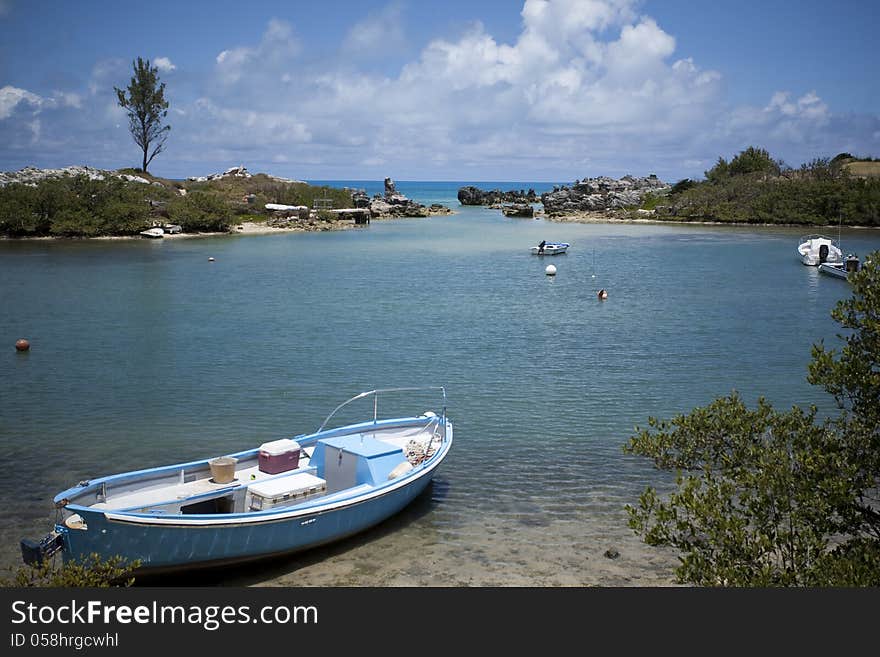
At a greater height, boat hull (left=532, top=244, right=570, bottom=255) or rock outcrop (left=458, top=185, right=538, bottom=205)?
rock outcrop (left=458, top=185, right=538, bottom=205)

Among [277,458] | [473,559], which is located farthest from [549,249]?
[473,559]

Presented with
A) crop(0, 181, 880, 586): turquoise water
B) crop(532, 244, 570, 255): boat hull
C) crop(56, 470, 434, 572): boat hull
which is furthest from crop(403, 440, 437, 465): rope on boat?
→ crop(532, 244, 570, 255): boat hull

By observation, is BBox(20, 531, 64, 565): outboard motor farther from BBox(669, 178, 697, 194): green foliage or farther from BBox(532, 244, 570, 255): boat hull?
BBox(669, 178, 697, 194): green foliage

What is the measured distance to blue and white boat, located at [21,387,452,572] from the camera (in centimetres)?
1385

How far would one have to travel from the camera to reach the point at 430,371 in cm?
3044

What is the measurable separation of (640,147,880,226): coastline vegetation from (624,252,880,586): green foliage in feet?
325

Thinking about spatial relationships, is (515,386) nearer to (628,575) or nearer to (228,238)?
(628,575)

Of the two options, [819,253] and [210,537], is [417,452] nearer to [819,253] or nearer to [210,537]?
[210,537]

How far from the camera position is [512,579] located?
49.2 feet

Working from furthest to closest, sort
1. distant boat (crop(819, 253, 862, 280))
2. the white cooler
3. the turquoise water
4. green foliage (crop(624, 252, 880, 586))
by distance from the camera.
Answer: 1. distant boat (crop(819, 253, 862, 280))
2. the turquoise water
3. the white cooler
4. green foliage (crop(624, 252, 880, 586))

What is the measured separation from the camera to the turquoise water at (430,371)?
16.8 m

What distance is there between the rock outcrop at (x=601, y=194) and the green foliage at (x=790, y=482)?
132 metres

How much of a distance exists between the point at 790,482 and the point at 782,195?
11054 cm

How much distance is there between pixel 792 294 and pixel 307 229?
214ft
